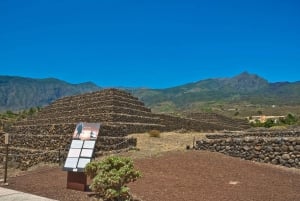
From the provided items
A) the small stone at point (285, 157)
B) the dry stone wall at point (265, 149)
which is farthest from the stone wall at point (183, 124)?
the small stone at point (285, 157)

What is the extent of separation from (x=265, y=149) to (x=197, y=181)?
576 cm

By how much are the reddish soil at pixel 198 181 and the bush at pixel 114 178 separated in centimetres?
90

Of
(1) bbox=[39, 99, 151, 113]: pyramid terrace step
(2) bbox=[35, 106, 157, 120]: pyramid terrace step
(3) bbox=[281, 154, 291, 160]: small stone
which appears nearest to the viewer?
(3) bbox=[281, 154, 291, 160]: small stone

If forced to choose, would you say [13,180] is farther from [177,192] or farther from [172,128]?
[172,128]

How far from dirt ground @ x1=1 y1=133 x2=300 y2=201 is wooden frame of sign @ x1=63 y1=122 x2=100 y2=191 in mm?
395

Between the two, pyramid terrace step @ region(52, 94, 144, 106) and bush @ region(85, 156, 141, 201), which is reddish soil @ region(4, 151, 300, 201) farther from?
pyramid terrace step @ region(52, 94, 144, 106)

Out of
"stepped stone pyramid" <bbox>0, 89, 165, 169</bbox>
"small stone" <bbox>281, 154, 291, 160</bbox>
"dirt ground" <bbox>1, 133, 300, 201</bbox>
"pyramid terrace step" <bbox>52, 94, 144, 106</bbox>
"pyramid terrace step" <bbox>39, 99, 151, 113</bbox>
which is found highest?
"pyramid terrace step" <bbox>52, 94, 144, 106</bbox>

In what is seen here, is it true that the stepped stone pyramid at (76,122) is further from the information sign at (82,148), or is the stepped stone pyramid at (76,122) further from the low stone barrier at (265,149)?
the information sign at (82,148)

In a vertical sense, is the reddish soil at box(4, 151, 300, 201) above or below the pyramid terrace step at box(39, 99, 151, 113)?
below

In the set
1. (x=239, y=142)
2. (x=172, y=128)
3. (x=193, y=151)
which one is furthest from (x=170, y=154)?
(x=172, y=128)

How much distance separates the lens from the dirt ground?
505 inches

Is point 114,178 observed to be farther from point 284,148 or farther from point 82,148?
point 284,148

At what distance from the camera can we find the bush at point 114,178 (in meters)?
11.7

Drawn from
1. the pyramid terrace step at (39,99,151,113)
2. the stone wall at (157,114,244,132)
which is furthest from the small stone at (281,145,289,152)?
the stone wall at (157,114,244,132)
